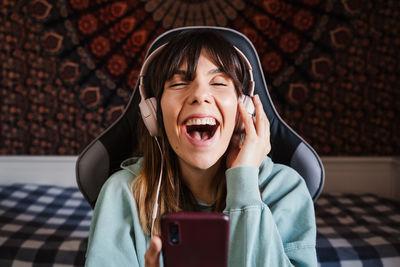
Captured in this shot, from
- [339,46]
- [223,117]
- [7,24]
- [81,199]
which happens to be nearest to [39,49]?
[7,24]

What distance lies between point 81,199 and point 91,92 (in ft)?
2.31

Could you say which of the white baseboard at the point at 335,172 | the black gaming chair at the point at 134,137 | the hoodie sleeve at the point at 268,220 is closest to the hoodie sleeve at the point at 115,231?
the black gaming chair at the point at 134,137

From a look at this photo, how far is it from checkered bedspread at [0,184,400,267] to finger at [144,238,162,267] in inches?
30.9

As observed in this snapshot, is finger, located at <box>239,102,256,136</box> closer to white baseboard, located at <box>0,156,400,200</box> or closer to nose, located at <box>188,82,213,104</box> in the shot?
nose, located at <box>188,82,213,104</box>

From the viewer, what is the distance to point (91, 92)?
1985mm

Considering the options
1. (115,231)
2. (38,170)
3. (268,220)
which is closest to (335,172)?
(268,220)

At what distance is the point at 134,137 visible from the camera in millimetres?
935

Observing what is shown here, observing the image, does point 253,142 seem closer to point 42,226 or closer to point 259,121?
point 259,121

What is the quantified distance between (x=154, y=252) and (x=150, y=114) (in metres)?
0.38

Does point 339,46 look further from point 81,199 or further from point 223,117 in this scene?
point 81,199

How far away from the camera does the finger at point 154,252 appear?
0.43m

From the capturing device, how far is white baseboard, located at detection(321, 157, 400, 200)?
191 centimetres

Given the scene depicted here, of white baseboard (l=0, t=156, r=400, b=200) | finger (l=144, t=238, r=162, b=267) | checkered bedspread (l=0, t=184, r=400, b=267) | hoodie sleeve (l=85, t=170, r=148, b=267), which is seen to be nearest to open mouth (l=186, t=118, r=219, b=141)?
hoodie sleeve (l=85, t=170, r=148, b=267)

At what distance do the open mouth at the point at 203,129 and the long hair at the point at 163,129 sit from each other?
8 centimetres
